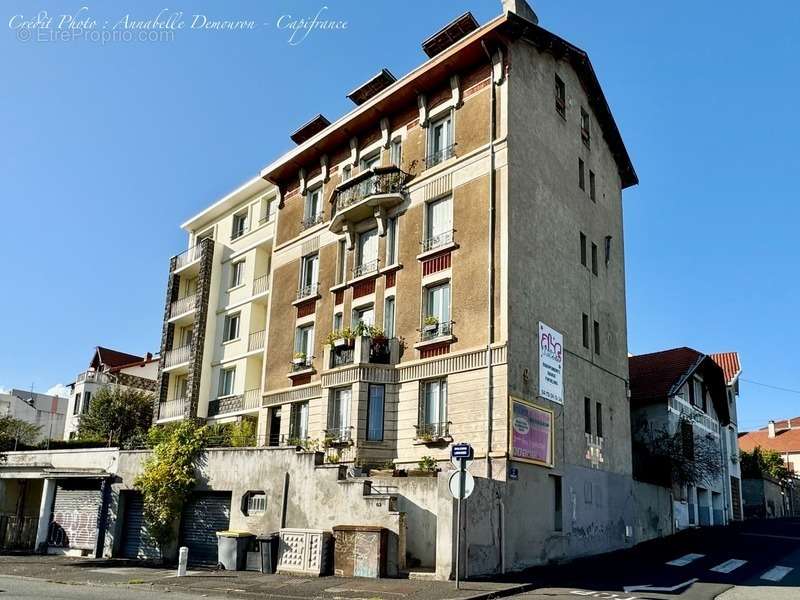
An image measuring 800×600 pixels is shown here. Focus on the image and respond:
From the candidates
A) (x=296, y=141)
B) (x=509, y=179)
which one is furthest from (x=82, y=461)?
(x=509, y=179)

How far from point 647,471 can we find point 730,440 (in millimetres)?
20339

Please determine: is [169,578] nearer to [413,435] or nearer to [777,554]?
[413,435]

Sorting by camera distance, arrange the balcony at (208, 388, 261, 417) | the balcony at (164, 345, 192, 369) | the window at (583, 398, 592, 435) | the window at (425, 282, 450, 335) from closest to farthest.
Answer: the window at (425, 282, 450, 335)
the window at (583, 398, 592, 435)
the balcony at (208, 388, 261, 417)
the balcony at (164, 345, 192, 369)

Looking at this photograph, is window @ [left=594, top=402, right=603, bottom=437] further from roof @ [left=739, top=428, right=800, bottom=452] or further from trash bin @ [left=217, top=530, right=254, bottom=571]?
roof @ [left=739, top=428, right=800, bottom=452]

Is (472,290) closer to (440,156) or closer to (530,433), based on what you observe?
(530,433)

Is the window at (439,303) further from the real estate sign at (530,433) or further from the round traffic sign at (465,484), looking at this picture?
the round traffic sign at (465,484)

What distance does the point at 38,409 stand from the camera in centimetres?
7156

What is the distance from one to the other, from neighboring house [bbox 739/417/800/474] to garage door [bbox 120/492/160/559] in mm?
77372

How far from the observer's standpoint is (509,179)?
23.9m

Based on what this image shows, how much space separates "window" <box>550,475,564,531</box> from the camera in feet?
77.2

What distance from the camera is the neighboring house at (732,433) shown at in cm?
4938

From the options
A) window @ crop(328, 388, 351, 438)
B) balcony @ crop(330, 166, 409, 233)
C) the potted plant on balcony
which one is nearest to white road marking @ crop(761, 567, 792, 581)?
the potted plant on balcony

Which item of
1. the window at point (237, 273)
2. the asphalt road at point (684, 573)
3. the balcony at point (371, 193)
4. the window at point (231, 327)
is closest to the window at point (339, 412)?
the balcony at point (371, 193)

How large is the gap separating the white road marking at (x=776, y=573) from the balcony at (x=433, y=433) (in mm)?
9510
